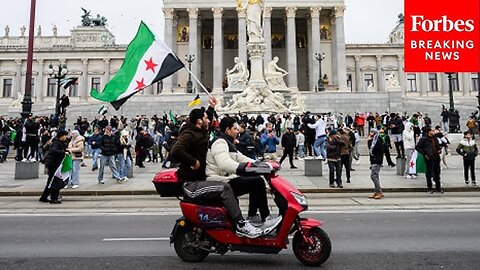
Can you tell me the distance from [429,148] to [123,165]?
1079 cm

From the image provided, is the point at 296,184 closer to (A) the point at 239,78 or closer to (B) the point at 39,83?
(A) the point at 239,78

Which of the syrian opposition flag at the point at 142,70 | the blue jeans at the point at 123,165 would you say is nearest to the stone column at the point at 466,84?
the blue jeans at the point at 123,165

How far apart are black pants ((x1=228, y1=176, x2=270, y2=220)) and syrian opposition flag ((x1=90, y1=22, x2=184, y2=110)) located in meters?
5.47

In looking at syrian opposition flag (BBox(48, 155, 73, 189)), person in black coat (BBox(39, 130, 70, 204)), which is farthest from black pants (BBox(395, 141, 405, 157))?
person in black coat (BBox(39, 130, 70, 204))

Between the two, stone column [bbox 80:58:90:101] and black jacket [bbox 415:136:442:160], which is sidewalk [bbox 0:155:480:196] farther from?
stone column [bbox 80:58:90:101]

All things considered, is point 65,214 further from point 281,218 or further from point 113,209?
point 281,218

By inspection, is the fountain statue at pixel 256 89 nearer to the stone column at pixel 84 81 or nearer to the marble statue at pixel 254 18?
the marble statue at pixel 254 18

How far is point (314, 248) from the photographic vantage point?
17.8 feet

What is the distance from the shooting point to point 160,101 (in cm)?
4647

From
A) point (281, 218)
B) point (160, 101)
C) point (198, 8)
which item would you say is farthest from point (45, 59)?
point (281, 218)

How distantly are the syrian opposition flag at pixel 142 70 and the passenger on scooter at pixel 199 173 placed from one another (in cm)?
489

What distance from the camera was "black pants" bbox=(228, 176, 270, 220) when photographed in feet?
18.7

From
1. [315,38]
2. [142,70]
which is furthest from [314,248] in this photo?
[315,38]

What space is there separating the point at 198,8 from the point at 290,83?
59.2 feet
